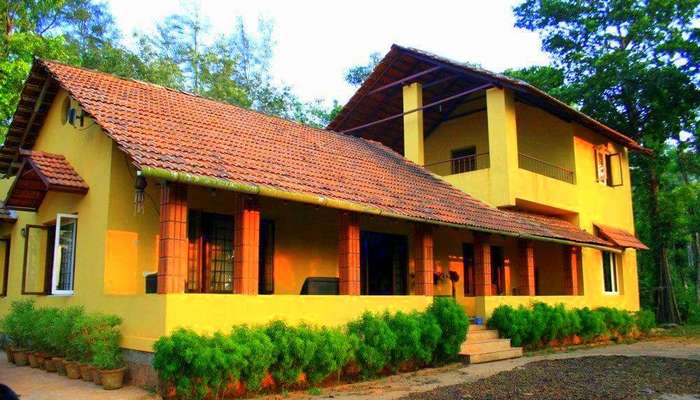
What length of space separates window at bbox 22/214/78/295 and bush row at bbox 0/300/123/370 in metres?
0.65

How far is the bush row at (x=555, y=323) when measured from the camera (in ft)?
42.3

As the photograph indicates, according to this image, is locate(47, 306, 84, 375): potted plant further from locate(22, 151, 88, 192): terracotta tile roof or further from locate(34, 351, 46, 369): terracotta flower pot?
locate(22, 151, 88, 192): terracotta tile roof

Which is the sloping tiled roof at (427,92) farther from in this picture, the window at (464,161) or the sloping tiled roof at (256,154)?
the sloping tiled roof at (256,154)

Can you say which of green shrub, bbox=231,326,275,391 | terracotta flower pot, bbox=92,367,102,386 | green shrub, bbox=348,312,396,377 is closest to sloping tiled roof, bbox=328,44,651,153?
green shrub, bbox=348,312,396,377

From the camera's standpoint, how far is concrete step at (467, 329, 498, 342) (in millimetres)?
12145

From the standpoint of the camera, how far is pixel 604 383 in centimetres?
873

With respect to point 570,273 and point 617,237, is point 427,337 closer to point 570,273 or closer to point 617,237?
point 570,273

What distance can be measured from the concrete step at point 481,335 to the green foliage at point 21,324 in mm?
8050

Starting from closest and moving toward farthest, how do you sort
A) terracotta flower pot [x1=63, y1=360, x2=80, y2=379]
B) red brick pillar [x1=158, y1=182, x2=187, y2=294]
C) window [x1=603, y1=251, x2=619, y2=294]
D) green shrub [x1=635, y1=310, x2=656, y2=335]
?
red brick pillar [x1=158, y1=182, x2=187, y2=294], terracotta flower pot [x1=63, y1=360, x2=80, y2=379], green shrub [x1=635, y1=310, x2=656, y2=335], window [x1=603, y1=251, x2=619, y2=294]

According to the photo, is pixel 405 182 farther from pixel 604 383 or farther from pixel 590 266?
pixel 590 266

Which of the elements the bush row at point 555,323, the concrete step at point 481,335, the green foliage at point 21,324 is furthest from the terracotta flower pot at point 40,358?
the bush row at point 555,323

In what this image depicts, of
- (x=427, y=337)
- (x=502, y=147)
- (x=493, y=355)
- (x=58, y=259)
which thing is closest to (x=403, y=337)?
(x=427, y=337)

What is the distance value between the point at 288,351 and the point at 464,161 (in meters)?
13.1

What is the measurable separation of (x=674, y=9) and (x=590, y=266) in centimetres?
1122
